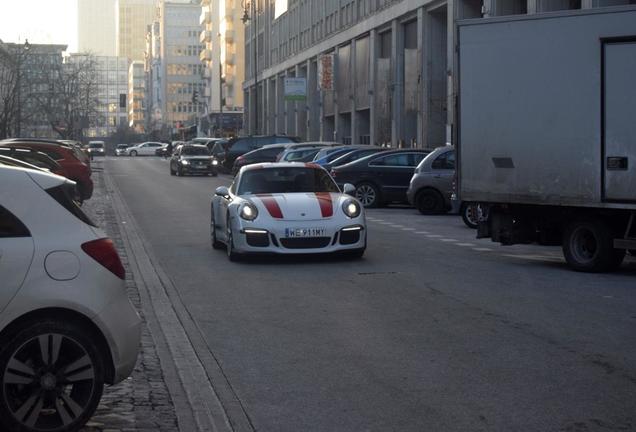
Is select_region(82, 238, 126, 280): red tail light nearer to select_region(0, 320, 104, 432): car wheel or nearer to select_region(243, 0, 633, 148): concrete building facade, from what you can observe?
select_region(0, 320, 104, 432): car wheel

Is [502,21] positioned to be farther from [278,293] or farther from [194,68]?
[194,68]

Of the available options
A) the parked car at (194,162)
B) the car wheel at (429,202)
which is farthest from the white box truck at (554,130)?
the parked car at (194,162)

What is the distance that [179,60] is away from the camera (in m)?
184

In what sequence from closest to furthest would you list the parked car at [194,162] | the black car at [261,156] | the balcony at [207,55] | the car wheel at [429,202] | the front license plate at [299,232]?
the front license plate at [299,232], the car wheel at [429,202], the black car at [261,156], the parked car at [194,162], the balcony at [207,55]

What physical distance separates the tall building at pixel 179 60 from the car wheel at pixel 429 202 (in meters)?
158

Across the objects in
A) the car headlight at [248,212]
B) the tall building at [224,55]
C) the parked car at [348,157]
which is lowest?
the car headlight at [248,212]

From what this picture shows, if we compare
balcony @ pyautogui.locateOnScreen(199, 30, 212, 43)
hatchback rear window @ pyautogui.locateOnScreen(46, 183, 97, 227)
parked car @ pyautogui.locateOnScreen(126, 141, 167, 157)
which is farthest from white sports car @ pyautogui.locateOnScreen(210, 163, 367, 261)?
balcony @ pyautogui.locateOnScreen(199, 30, 212, 43)

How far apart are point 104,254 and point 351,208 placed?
912 centimetres

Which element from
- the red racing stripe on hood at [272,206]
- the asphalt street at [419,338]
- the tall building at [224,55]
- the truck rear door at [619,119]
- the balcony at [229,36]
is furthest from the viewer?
the balcony at [229,36]

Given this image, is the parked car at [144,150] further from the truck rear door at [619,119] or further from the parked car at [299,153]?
the truck rear door at [619,119]

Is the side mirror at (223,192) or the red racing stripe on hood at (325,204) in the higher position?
the side mirror at (223,192)

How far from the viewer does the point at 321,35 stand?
70250 mm

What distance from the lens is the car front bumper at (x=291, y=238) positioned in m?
14.4

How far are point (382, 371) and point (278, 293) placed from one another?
4261 millimetres
